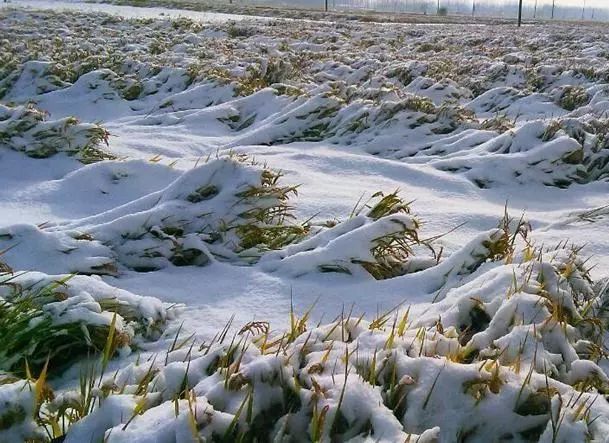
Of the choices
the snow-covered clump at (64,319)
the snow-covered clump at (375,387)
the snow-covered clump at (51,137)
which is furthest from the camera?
the snow-covered clump at (51,137)

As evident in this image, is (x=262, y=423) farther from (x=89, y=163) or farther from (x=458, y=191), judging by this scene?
(x=89, y=163)

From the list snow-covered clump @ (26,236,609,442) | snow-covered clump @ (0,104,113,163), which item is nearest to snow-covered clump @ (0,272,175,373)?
snow-covered clump @ (26,236,609,442)

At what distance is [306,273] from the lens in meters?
2.81

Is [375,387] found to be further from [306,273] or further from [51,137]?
[51,137]

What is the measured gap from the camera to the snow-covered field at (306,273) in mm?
1604

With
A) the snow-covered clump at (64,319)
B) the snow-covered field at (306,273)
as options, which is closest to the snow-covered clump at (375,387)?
the snow-covered field at (306,273)

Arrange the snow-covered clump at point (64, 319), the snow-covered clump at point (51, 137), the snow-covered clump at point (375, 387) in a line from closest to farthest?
the snow-covered clump at point (375, 387) → the snow-covered clump at point (64, 319) → the snow-covered clump at point (51, 137)

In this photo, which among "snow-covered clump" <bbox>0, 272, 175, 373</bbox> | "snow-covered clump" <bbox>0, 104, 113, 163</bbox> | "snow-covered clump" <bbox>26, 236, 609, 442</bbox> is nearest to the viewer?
"snow-covered clump" <bbox>26, 236, 609, 442</bbox>

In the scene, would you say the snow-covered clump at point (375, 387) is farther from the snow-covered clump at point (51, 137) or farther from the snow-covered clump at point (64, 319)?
the snow-covered clump at point (51, 137)

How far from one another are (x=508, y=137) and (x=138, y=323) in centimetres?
379

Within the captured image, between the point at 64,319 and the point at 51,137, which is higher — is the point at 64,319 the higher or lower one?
the lower one

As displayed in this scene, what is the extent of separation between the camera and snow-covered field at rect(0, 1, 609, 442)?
1604 mm

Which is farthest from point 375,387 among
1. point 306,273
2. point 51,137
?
point 51,137

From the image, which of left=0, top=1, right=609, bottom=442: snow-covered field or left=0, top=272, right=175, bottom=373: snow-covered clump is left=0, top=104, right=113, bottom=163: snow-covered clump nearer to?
left=0, top=1, right=609, bottom=442: snow-covered field
